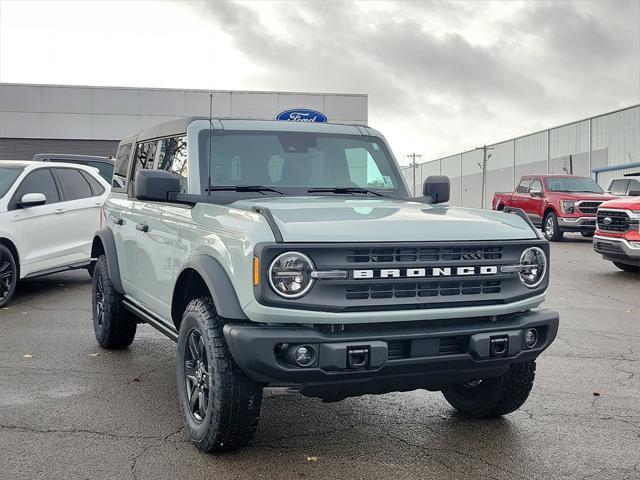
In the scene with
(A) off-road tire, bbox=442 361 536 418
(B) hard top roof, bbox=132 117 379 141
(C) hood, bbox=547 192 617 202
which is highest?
(B) hard top roof, bbox=132 117 379 141

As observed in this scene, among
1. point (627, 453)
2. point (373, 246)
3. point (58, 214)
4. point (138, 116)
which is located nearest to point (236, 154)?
point (373, 246)

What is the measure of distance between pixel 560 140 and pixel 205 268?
43520 millimetres

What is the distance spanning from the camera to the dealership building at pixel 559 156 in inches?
1462

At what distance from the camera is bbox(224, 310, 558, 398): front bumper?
11.5 feet

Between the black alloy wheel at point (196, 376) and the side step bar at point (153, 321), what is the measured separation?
19.6 inches

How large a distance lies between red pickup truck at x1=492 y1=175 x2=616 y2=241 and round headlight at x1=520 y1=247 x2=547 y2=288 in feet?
53.4

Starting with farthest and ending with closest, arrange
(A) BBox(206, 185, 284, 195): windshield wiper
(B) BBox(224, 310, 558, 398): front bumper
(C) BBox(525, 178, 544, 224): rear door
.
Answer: (C) BBox(525, 178, 544, 224): rear door, (A) BBox(206, 185, 284, 195): windshield wiper, (B) BBox(224, 310, 558, 398): front bumper

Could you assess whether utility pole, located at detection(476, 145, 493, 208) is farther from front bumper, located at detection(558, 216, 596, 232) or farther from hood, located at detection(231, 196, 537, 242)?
hood, located at detection(231, 196, 537, 242)

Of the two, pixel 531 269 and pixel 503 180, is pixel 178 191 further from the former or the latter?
pixel 503 180

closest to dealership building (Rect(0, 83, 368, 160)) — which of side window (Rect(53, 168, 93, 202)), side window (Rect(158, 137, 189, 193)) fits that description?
side window (Rect(53, 168, 93, 202))

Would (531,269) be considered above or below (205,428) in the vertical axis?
above

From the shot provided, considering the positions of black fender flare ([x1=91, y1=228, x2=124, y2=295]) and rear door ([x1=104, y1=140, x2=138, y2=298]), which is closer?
rear door ([x1=104, y1=140, x2=138, y2=298])

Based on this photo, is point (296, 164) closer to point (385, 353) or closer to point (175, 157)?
point (175, 157)

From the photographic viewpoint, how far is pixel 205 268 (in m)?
3.95
